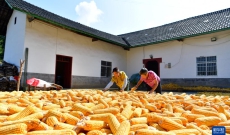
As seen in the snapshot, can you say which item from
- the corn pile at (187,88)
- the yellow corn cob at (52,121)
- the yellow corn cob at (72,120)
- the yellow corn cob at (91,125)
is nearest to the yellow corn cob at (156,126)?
the yellow corn cob at (91,125)

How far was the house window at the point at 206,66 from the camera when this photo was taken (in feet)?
36.5

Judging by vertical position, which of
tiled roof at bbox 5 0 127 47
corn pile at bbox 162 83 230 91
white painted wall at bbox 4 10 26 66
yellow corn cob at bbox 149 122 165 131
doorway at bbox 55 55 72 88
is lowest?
corn pile at bbox 162 83 230 91

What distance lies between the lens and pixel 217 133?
0.78 meters

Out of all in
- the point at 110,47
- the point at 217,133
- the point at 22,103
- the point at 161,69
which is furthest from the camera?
the point at 110,47

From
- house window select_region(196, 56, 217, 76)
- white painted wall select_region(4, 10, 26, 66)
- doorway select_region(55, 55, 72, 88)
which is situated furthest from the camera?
house window select_region(196, 56, 217, 76)

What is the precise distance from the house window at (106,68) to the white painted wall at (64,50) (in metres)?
0.35

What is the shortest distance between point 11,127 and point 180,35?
1274cm

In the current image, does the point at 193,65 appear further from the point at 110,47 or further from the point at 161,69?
the point at 110,47

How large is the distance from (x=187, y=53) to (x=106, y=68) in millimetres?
6741

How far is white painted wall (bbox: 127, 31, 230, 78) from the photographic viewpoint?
34.9 feet

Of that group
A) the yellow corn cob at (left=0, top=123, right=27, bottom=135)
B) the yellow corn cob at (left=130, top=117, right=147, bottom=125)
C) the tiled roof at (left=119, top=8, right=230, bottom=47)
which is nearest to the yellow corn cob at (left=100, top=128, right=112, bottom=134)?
the yellow corn cob at (left=130, top=117, right=147, bottom=125)

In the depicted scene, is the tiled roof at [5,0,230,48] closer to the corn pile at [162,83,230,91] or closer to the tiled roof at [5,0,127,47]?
the tiled roof at [5,0,127,47]

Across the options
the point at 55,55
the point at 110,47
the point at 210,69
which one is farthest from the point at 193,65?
the point at 55,55

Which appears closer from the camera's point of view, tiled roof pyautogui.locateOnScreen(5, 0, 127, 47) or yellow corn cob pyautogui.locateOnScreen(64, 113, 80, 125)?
yellow corn cob pyautogui.locateOnScreen(64, 113, 80, 125)
